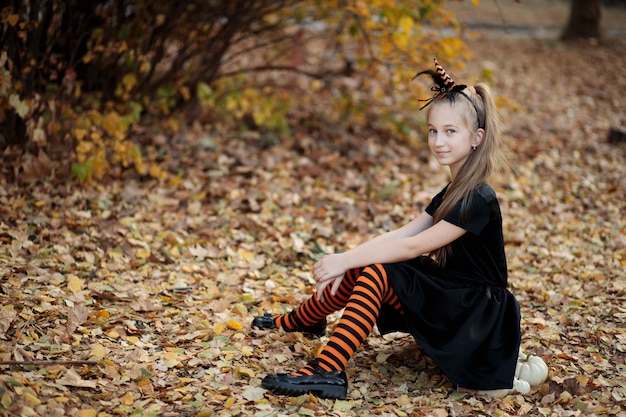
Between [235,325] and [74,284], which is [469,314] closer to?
[235,325]

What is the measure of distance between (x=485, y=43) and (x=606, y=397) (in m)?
9.38

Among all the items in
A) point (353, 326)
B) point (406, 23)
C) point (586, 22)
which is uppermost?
point (586, 22)

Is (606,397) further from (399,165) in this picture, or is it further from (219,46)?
(219,46)

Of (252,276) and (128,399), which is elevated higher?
(252,276)

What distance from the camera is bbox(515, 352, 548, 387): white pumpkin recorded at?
281cm

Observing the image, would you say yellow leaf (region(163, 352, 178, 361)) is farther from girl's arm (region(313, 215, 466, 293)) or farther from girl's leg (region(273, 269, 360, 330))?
girl's arm (region(313, 215, 466, 293))

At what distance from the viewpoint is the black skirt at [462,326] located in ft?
8.84

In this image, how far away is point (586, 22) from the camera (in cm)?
1131

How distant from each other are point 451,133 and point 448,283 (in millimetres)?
657

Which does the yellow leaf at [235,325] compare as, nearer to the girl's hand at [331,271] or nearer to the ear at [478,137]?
the girl's hand at [331,271]

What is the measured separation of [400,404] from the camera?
2.67 meters

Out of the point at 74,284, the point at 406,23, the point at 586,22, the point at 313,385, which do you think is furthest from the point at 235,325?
the point at 586,22

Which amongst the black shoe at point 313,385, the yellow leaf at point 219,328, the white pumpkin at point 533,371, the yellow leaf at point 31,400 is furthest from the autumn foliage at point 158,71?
the white pumpkin at point 533,371

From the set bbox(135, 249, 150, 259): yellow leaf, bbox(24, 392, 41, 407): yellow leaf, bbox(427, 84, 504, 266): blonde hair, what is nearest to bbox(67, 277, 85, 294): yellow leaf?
bbox(135, 249, 150, 259): yellow leaf
